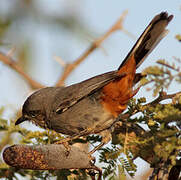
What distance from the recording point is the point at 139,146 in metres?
2.77

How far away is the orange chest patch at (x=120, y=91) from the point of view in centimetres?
430

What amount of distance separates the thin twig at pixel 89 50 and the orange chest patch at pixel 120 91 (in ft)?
1.99

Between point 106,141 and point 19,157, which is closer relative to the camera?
point 19,157

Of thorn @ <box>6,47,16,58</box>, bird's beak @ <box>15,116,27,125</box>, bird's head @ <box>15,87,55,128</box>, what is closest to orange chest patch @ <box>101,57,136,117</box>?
bird's head @ <box>15,87,55,128</box>

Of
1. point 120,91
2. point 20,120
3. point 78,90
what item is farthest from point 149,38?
point 20,120

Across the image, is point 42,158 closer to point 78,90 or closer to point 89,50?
point 78,90

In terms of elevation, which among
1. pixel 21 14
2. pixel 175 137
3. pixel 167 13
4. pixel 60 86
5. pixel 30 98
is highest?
pixel 167 13

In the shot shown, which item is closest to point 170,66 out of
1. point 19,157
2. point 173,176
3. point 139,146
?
point 139,146

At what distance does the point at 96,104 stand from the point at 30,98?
99 cm

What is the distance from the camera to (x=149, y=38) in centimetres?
419

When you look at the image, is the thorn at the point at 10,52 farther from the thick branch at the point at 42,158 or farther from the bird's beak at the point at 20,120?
the thick branch at the point at 42,158

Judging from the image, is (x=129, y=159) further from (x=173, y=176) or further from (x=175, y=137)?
(x=175, y=137)

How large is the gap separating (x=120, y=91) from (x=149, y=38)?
Answer: 2.56ft

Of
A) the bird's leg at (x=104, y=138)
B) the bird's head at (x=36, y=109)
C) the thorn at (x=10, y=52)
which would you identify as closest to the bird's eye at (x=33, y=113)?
the bird's head at (x=36, y=109)
